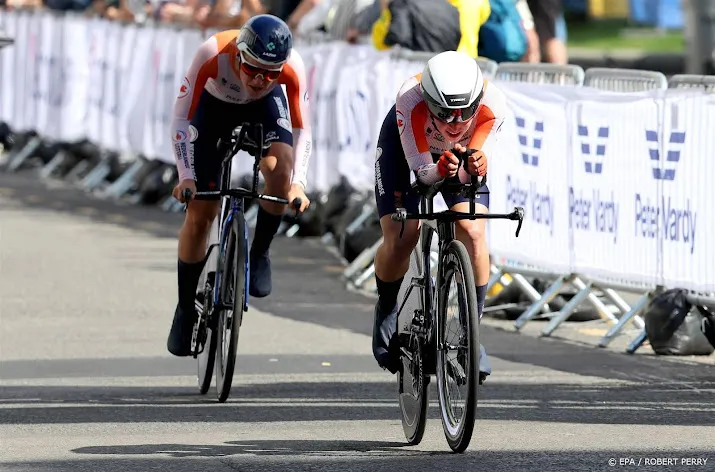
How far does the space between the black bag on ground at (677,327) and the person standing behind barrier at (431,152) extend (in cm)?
261

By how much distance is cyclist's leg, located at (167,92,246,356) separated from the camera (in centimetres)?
1023

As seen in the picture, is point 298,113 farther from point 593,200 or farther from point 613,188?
point 593,200

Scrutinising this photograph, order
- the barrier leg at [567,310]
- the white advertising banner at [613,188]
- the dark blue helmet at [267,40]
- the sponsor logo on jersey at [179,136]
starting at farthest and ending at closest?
the barrier leg at [567,310], the white advertising banner at [613,188], the sponsor logo on jersey at [179,136], the dark blue helmet at [267,40]

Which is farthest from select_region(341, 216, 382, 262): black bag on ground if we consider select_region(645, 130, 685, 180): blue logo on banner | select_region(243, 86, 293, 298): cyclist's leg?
select_region(243, 86, 293, 298): cyclist's leg

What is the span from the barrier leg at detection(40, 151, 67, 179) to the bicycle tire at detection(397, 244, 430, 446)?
15.7 metres

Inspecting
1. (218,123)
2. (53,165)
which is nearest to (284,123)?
(218,123)

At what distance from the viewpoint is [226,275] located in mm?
9844

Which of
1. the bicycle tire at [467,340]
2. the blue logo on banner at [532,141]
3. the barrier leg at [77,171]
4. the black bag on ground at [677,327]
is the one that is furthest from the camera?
the barrier leg at [77,171]

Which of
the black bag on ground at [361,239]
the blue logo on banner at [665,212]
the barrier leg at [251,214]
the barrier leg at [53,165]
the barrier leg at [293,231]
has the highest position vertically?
the blue logo on banner at [665,212]

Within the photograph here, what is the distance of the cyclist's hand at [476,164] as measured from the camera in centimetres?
822

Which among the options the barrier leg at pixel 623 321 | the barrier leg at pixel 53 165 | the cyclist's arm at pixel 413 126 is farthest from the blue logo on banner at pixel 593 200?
the barrier leg at pixel 53 165

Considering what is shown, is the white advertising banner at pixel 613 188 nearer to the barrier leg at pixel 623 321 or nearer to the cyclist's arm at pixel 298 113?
the barrier leg at pixel 623 321

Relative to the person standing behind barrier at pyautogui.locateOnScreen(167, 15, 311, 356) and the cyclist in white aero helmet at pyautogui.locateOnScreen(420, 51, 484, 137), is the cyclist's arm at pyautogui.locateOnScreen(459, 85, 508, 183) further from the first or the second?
the person standing behind barrier at pyautogui.locateOnScreen(167, 15, 311, 356)

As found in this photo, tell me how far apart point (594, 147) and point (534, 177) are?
2.41 feet
